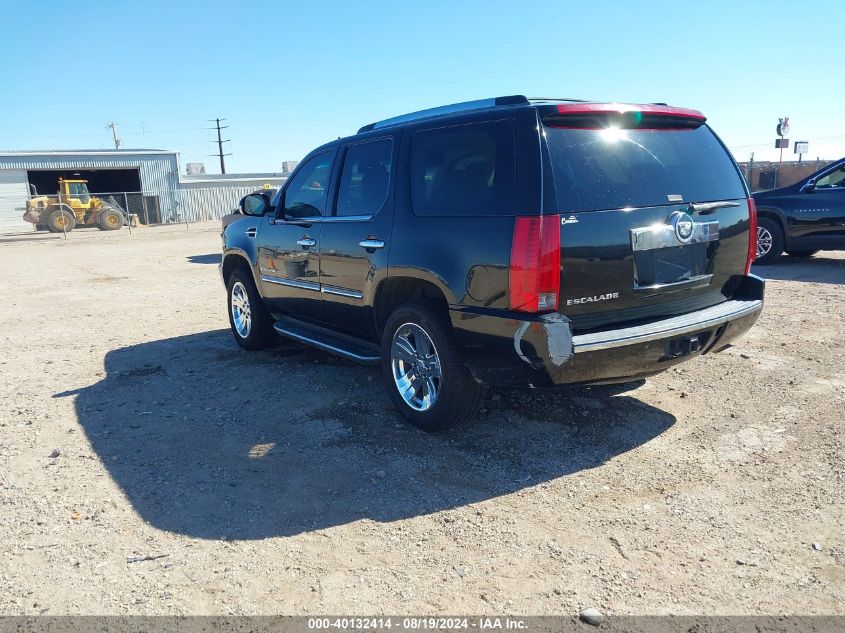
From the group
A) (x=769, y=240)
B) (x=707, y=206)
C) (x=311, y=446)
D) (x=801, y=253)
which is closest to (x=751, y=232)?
(x=707, y=206)

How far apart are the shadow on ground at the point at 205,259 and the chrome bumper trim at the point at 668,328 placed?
13358 millimetres

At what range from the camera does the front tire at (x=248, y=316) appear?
6.52m

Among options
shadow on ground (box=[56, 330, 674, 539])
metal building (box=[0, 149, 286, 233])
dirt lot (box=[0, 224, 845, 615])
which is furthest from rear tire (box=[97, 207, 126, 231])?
shadow on ground (box=[56, 330, 674, 539])

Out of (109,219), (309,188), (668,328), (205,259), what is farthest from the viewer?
(109,219)

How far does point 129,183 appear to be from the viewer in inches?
1698

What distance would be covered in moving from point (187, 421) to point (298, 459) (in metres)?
1.19

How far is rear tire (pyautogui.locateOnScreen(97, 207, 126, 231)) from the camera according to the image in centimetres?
3072

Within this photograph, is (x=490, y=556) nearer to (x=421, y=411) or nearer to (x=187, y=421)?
(x=421, y=411)

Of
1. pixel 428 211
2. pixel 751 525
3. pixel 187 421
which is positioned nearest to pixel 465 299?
pixel 428 211

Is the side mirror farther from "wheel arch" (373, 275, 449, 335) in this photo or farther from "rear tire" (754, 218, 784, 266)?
"rear tire" (754, 218, 784, 266)

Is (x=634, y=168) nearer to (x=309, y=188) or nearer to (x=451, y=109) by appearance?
(x=451, y=109)

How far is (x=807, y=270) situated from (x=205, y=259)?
1297 cm

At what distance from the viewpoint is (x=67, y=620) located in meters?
2.67

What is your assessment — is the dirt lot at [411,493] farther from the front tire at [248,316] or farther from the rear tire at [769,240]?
the rear tire at [769,240]
